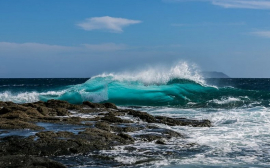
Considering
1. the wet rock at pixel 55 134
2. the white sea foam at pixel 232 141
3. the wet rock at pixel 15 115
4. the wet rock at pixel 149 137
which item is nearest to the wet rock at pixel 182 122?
the white sea foam at pixel 232 141

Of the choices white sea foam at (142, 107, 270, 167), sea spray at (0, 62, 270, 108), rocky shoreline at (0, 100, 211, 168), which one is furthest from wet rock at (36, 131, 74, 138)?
sea spray at (0, 62, 270, 108)

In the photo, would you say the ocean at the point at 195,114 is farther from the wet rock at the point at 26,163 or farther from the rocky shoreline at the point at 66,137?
the wet rock at the point at 26,163

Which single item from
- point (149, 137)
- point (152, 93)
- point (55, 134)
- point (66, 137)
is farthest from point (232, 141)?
point (152, 93)

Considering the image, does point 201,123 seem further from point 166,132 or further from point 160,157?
point 160,157

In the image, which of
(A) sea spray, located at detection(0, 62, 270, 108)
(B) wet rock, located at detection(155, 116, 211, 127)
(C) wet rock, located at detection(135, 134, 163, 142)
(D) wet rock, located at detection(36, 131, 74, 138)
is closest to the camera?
(D) wet rock, located at detection(36, 131, 74, 138)

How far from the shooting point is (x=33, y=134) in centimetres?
977

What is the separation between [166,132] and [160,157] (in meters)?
2.92

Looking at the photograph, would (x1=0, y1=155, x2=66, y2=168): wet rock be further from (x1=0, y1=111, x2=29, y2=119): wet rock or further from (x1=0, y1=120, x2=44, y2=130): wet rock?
(x1=0, y1=111, x2=29, y2=119): wet rock

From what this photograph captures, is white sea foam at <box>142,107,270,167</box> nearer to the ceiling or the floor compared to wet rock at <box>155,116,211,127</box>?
nearer to the floor

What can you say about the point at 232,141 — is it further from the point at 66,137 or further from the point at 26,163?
the point at 26,163

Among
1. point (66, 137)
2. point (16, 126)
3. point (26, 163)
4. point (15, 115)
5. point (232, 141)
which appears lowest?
point (232, 141)

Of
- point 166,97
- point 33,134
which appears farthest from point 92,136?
point 166,97

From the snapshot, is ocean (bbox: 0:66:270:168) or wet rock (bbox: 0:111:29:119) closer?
ocean (bbox: 0:66:270:168)

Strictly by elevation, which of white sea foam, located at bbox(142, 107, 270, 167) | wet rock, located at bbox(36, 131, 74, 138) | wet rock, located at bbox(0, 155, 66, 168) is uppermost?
wet rock, located at bbox(36, 131, 74, 138)
